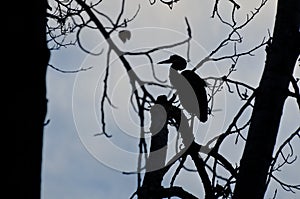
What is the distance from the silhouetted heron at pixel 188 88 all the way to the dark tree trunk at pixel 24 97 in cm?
234

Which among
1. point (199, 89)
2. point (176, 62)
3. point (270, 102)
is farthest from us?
point (176, 62)

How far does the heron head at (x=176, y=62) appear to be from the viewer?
390 cm

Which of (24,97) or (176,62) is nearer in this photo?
(24,97)

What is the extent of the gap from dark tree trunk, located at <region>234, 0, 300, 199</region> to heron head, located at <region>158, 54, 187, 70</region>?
1.47 m

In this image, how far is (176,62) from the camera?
394cm

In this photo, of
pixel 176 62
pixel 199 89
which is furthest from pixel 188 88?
pixel 176 62

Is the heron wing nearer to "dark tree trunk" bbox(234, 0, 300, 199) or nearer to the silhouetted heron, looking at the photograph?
the silhouetted heron

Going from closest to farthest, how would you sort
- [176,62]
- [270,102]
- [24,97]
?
[24,97]
[270,102]
[176,62]

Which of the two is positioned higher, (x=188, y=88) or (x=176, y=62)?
(x=176, y=62)

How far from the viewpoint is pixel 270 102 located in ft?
7.50

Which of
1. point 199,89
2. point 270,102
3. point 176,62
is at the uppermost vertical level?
point 176,62

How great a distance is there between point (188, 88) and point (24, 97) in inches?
108

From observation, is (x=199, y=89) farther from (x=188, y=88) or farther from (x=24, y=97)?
(x=24, y=97)

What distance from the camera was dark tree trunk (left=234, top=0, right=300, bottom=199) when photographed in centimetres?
221
